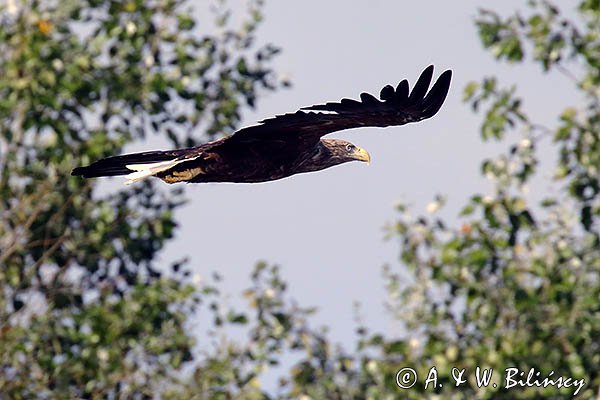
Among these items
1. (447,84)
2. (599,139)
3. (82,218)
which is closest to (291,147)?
(447,84)

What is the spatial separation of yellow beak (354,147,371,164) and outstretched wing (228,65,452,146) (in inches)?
39.2

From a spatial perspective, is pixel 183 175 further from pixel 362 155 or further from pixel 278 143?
pixel 362 155

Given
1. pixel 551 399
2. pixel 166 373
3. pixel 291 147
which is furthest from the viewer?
pixel 166 373

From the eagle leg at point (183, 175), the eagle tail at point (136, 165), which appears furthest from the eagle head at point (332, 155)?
the eagle tail at point (136, 165)

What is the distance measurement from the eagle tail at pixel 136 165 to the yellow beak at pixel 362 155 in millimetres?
1410

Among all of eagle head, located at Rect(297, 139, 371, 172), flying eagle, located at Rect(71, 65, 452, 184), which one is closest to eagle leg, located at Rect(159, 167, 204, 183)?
flying eagle, located at Rect(71, 65, 452, 184)

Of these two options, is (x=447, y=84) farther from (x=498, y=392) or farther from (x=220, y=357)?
(x=220, y=357)

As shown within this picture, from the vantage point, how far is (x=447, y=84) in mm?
12609

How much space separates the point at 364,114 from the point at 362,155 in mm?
1401

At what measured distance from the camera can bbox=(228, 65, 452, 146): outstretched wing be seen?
12070 millimetres

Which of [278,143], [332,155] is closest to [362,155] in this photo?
[332,155]

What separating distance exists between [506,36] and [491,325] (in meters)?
2.42

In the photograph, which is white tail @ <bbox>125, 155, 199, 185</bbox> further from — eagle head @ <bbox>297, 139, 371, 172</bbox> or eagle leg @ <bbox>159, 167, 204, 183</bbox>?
eagle head @ <bbox>297, 139, 371, 172</bbox>

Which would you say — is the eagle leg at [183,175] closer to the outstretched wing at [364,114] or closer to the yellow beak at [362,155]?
the outstretched wing at [364,114]
